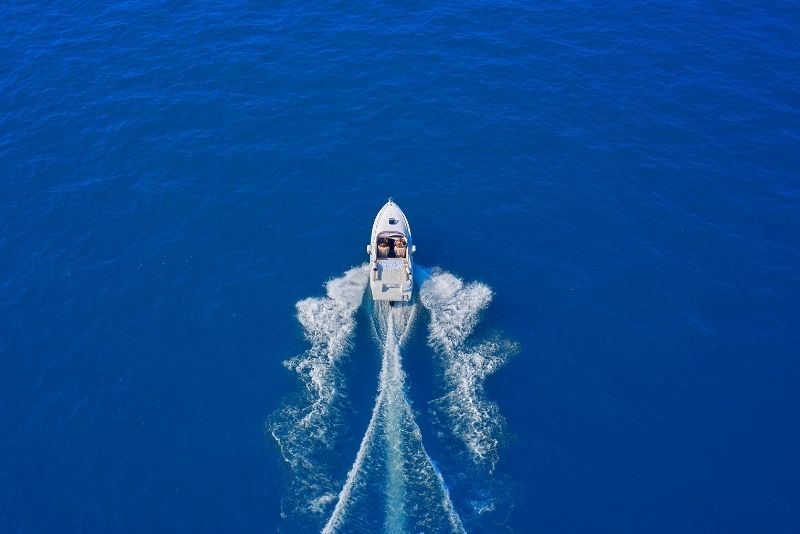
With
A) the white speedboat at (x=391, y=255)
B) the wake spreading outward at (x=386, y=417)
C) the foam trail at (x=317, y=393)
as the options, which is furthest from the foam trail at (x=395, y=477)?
the white speedboat at (x=391, y=255)

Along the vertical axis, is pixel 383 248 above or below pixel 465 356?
above

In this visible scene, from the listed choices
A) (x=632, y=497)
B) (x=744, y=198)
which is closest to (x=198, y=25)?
(x=744, y=198)

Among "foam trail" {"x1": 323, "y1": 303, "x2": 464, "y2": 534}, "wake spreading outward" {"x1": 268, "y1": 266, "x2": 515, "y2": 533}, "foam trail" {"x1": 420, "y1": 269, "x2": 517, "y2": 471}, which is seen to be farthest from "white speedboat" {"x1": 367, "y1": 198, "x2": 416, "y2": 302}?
"foam trail" {"x1": 323, "y1": 303, "x2": 464, "y2": 534}

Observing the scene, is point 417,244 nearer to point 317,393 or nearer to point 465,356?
point 465,356

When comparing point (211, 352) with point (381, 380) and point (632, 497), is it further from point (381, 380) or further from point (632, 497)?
point (632, 497)

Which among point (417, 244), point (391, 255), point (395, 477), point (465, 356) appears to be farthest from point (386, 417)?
point (417, 244)

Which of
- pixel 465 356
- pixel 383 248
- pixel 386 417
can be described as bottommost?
pixel 386 417

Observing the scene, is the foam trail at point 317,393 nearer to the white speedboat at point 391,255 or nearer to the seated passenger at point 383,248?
the seated passenger at point 383,248
